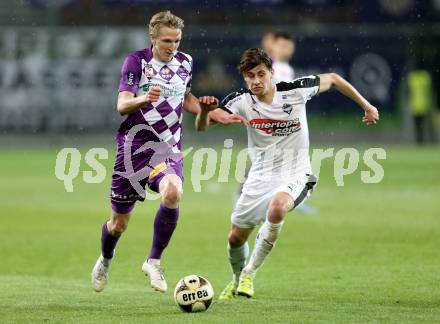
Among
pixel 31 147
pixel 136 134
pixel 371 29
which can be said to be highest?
pixel 371 29

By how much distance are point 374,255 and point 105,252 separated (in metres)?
3.55

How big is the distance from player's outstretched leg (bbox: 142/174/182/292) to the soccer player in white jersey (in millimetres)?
529

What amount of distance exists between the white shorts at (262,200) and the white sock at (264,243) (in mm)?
132

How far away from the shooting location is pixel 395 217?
1480 cm

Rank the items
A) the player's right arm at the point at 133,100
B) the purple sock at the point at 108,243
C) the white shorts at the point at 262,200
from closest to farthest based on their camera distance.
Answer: the player's right arm at the point at 133,100
the white shorts at the point at 262,200
the purple sock at the point at 108,243

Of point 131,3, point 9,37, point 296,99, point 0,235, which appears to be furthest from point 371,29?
point 296,99

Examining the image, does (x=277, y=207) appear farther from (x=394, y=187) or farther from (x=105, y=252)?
(x=394, y=187)

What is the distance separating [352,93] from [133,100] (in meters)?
1.86

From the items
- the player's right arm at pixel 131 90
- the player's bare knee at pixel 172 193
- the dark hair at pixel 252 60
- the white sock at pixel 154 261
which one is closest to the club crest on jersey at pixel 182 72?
the player's right arm at pixel 131 90

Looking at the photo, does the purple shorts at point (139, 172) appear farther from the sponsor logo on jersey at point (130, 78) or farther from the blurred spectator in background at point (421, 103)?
the blurred spectator in background at point (421, 103)

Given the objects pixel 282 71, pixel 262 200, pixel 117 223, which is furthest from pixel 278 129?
pixel 282 71

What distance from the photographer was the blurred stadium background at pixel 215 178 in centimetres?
838

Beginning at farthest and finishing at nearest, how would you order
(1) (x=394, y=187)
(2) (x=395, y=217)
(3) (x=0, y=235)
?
(1) (x=394, y=187), (2) (x=395, y=217), (3) (x=0, y=235)

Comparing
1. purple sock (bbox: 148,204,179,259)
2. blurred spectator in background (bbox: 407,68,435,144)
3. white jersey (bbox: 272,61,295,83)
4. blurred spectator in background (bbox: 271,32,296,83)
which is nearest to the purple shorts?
purple sock (bbox: 148,204,179,259)
